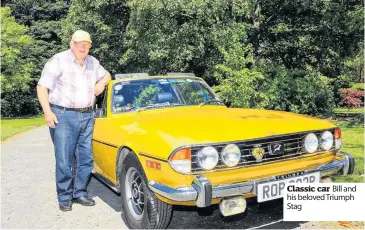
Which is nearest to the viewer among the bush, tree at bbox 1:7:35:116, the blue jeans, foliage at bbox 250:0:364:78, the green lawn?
the blue jeans

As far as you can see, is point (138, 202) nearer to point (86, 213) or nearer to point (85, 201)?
point (86, 213)

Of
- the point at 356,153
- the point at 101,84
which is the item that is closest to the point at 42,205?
the point at 101,84

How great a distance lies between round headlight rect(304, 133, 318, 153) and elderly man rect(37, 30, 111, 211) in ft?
8.42

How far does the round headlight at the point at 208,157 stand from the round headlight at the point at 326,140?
1303 mm

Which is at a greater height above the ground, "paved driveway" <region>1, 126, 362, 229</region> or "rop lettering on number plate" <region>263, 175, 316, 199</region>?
"rop lettering on number plate" <region>263, 175, 316, 199</region>

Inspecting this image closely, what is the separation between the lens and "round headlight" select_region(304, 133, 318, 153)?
3.63 m

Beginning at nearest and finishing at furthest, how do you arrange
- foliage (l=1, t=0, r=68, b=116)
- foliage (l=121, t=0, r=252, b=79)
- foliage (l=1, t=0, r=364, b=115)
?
1. foliage (l=1, t=0, r=364, b=115)
2. foliage (l=121, t=0, r=252, b=79)
3. foliage (l=1, t=0, r=68, b=116)

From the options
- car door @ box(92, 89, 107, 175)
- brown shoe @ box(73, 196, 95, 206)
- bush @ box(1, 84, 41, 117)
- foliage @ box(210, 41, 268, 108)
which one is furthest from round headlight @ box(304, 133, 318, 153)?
bush @ box(1, 84, 41, 117)

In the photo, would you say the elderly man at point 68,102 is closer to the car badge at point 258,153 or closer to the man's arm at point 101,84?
the man's arm at point 101,84

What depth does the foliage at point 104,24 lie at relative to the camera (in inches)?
894

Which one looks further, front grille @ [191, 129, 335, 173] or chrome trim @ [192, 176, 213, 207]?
front grille @ [191, 129, 335, 173]

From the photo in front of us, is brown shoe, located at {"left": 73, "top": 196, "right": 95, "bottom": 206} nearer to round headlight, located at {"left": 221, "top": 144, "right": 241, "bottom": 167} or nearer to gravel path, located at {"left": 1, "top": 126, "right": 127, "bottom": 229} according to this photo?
gravel path, located at {"left": 1, "top": 126, "right": 127, "bottom": 229}

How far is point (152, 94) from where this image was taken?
15.5 feet
